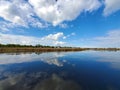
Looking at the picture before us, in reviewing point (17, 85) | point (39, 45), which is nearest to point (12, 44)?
point (39, 45)

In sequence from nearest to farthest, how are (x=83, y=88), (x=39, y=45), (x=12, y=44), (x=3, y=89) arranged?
(x=3, y=89), (x=83, y=88), (x=12, y=44), (x=39, y=45)

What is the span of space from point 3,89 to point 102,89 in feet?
22.1

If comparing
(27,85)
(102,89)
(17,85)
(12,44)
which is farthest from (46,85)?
(12,44)

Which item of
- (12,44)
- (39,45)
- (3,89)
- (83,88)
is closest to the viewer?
(3,89)

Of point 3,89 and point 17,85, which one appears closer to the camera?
point 3,89

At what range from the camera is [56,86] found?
867cm

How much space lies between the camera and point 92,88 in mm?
8312

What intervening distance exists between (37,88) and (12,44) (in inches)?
3525

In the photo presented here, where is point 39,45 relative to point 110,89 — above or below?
above

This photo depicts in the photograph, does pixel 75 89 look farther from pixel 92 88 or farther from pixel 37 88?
pixel 37 88

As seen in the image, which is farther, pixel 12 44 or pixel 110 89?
pixel 12 44

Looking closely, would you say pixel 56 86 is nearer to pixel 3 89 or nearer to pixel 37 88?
pixel 37 88

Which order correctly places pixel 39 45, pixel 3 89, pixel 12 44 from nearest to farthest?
1. pixel 3 89
2. pixel 12 44
3. pixel 39 45

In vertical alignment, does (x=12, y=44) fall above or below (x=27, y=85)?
above
